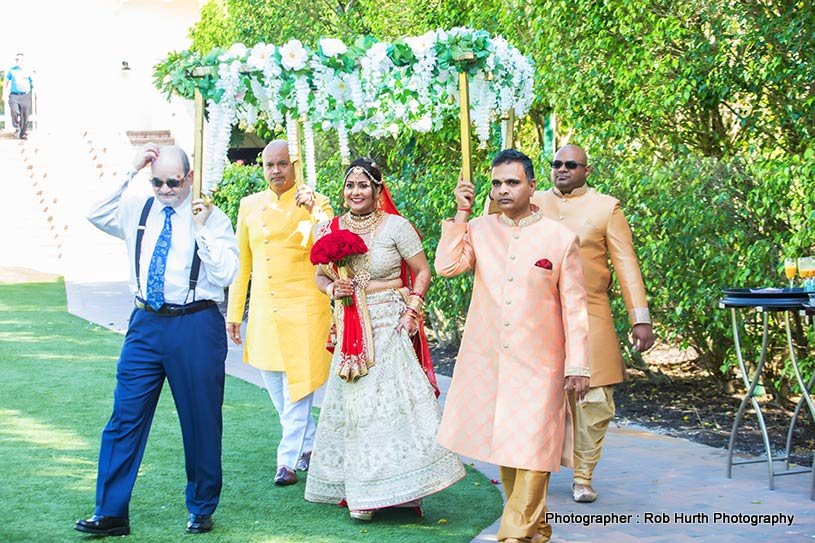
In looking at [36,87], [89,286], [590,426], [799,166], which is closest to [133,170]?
[590,426]

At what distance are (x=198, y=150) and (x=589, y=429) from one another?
2.72m

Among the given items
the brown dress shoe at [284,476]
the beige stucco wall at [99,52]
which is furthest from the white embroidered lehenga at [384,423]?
the beige stucco wall at [99,52]

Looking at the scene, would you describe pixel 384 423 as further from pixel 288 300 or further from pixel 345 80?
pixel 345 80

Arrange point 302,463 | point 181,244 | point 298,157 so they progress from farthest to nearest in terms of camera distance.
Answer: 1. point 302,463
2. point 298,157
3. point 181,244

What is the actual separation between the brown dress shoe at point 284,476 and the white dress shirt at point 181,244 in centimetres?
142

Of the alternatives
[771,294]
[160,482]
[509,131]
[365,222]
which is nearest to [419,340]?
[365,222]

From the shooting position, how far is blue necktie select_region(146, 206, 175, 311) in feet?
20.3

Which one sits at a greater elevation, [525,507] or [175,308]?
[175,308]

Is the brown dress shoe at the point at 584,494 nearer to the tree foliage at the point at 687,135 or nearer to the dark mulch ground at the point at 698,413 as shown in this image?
the dark mulch ground at the point at 698,413

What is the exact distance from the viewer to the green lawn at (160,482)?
251 inches

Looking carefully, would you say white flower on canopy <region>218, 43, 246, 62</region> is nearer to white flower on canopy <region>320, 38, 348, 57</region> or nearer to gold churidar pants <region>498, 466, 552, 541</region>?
white flower on canopy <region>320, 38, 348, 57</region>

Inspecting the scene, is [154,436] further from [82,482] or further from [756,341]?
[756,341]

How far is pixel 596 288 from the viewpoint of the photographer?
7.13 m

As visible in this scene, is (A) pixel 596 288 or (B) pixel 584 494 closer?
(B) pixel 584 494
